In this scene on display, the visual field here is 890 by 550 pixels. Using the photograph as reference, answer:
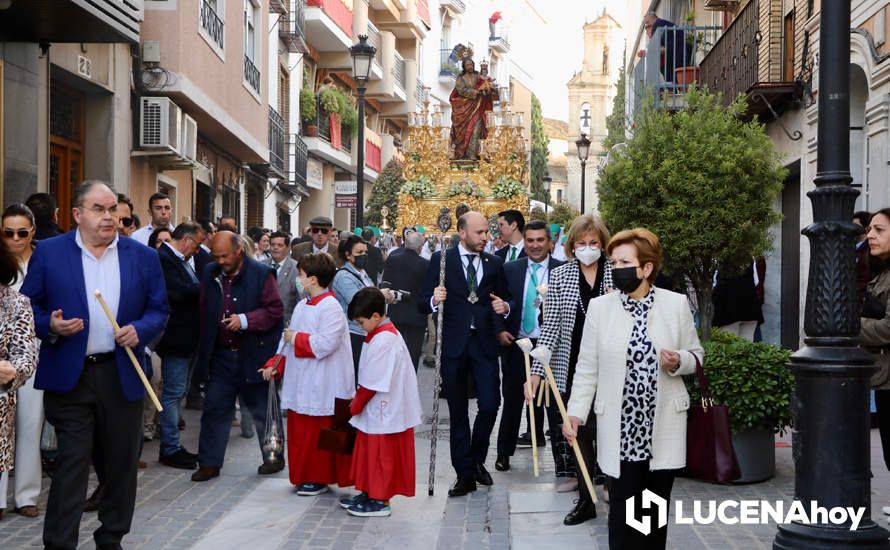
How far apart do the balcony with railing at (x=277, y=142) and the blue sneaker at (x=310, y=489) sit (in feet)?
66.0

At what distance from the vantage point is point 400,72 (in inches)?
1832

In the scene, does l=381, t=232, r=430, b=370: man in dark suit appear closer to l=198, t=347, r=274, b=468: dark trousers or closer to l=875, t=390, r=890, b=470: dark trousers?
l=198, t=347, r=274, b=468: dark trousers

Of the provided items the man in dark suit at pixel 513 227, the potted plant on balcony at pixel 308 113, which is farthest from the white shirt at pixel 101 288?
the potted plant on balcony at pixel 308 113

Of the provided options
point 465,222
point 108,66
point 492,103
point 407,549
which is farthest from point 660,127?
point 492,103

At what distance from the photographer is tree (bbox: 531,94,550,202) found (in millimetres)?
78625

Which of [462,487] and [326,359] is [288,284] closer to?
[326,359]

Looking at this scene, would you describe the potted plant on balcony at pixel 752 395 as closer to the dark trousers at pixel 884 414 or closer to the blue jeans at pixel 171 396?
the dark trousers at pixel 884 414

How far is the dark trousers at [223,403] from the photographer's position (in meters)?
8.99

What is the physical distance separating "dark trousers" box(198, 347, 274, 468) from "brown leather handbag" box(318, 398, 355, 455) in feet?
4.07

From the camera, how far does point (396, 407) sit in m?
7.66

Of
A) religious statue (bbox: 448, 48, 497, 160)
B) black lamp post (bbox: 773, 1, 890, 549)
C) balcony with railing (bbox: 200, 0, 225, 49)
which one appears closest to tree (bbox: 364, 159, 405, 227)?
religious statue (bbox: 448, 48, 497, 160)

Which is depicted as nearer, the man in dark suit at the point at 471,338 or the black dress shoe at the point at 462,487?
the black dress shoe at the point at 462,487

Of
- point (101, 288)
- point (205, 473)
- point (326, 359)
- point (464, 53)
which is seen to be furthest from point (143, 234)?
point (464, 53)

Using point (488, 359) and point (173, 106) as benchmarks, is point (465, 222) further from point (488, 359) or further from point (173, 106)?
point (173, 106)
